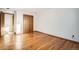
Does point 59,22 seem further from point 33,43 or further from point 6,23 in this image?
point 6,23

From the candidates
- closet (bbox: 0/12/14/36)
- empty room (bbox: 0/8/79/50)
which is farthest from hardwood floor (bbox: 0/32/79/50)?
closet (bbox: 0/12/14/36)

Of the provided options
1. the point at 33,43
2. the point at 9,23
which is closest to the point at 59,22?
the point at 33,43

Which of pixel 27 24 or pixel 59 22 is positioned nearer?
pixel 59 22

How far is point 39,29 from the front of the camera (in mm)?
2199

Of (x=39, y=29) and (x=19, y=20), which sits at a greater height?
(x=19, y=20)

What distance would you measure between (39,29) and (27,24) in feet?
0.94

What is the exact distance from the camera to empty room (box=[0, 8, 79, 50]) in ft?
6.47

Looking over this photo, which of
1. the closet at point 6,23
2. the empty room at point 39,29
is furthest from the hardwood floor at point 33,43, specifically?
the closet at point 6,23

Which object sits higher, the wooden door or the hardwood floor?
the wooden door

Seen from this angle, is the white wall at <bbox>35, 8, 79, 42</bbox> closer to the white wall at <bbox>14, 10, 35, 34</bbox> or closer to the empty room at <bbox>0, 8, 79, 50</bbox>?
the empty room at <bbox>0, 8, 79, 50</bbox>

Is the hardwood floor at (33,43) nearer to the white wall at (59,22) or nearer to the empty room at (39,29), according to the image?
the empty room at (39,29)

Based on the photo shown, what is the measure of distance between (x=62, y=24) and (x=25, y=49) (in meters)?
0.90
